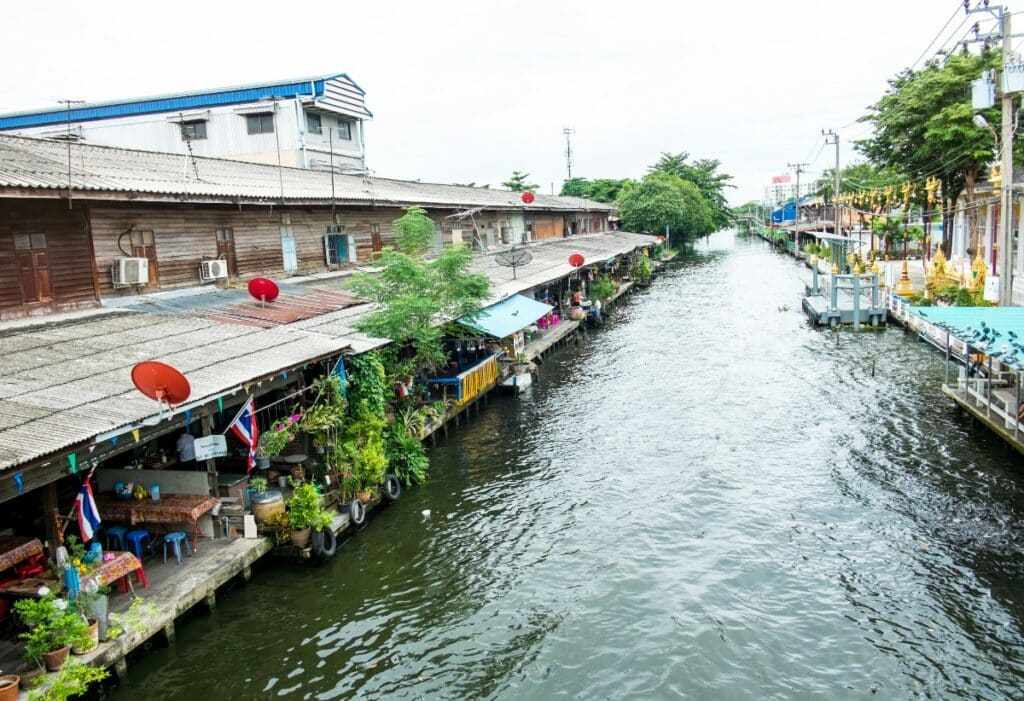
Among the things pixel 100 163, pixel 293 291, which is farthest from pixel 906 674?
pixel 100 163

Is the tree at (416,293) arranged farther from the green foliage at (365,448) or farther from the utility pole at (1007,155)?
the utility pole at (1007,155)

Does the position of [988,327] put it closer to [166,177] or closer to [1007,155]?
[1007,155]

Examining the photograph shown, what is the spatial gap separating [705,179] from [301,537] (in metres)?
99.5

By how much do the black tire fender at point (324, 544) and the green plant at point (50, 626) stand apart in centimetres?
419

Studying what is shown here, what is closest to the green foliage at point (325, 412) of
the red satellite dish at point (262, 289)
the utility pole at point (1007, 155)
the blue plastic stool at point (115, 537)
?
the blue plastic stool at point (115, 537)

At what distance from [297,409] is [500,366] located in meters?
11.3

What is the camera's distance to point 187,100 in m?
35.8

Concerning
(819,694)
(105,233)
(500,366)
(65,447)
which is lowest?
(819,694)

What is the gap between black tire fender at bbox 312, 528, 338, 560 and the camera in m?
12.7

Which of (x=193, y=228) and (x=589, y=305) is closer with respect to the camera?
(x=193, y=228)

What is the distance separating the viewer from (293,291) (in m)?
20.2

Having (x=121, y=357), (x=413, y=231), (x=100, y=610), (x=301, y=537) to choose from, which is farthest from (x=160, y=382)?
(x=413, y=231)

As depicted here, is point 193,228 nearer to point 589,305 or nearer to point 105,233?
point 105,233

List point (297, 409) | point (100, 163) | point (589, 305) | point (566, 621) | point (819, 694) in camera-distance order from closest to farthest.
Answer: point (819, 694)
point (566, 621)
point (297, 409)
point (100, 163)
point (589, 305)
